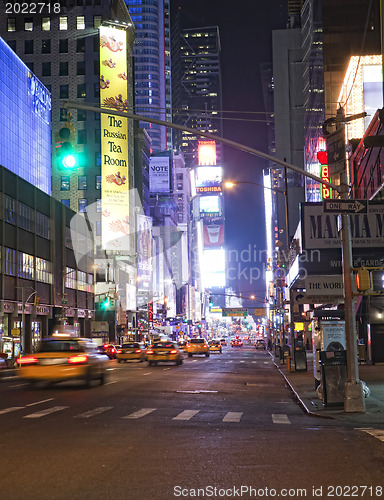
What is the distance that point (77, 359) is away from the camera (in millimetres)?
23703

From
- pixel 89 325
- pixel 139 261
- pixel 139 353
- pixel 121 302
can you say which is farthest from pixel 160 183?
pixel 139 353

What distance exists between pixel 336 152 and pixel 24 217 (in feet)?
176

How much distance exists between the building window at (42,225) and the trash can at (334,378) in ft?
184

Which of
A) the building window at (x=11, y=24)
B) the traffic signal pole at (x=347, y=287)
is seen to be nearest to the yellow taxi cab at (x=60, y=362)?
the traffic signal pole at (x=347, y=287)

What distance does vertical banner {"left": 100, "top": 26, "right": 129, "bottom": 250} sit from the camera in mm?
106562

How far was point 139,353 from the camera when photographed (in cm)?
5038

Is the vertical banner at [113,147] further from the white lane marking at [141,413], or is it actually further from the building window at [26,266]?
the white lane marking at [141,413]

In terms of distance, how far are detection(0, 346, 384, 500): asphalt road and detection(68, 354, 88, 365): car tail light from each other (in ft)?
10.0

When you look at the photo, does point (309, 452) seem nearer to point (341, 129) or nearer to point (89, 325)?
point (341, 129)

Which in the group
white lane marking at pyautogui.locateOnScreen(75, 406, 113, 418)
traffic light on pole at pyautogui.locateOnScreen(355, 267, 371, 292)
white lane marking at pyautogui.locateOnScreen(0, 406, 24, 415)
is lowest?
white lane marking at pyautogui.locateOnScreen(75, 406, 113, 418)

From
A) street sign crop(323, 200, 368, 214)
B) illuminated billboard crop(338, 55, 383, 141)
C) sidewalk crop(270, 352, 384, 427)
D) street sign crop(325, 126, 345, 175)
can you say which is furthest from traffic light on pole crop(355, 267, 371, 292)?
illuminated billboard crop(338, 55, 383, 141)

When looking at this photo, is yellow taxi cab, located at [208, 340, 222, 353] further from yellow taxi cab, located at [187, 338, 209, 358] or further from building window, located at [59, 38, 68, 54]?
building window, located at [59, 38, 68, 54]

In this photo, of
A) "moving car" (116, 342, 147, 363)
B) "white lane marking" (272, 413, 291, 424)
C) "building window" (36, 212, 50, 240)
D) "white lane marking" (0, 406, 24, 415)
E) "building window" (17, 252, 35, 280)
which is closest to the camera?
"white lane marking" (272, 413, 291, 424)

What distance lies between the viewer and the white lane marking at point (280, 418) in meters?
15.6
